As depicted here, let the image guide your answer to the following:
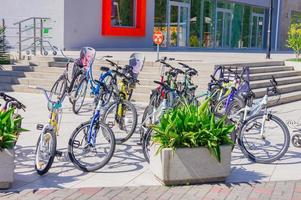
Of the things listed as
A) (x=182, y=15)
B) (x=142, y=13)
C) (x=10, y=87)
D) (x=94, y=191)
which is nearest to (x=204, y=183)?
(x=94, y=191)

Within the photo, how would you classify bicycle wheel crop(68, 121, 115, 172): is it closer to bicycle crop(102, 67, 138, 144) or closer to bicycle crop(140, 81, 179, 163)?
bicycle crop(140, 81, 179, 163)

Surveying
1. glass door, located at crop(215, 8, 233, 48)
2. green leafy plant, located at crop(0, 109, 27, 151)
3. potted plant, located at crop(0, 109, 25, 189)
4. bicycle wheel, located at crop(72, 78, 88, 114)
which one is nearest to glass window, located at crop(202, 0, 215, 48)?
glass door, located at crop(215, 8, 233, 48)

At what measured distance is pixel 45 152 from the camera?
6027 mm

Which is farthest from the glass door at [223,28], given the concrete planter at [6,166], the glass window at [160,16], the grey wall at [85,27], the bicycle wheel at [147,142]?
the concrete planter at [6,166]

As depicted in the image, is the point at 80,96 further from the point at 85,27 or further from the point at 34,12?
the point at 85,27

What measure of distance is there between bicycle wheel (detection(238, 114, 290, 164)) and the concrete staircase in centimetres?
528

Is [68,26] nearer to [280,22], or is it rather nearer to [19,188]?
[19,188]

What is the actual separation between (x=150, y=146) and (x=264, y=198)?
1.53 metres

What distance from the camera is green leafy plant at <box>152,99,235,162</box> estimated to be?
5.63 meters

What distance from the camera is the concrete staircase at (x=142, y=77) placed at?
12.9 m

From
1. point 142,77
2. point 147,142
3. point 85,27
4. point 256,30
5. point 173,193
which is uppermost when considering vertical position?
point 256,30

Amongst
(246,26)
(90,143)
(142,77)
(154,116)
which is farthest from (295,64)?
(246,26)

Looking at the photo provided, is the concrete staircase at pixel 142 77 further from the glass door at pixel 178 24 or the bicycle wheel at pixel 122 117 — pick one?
the glass door at pixel 178 24

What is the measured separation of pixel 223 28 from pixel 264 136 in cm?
2752
